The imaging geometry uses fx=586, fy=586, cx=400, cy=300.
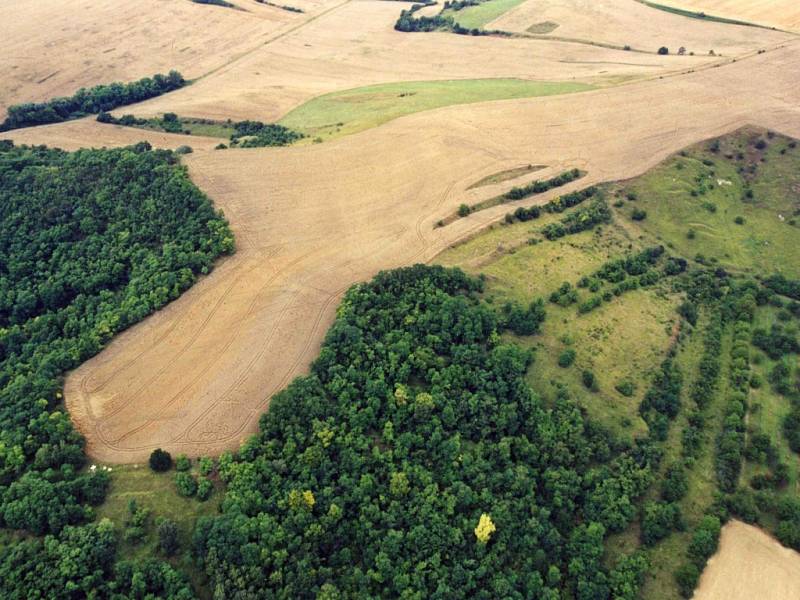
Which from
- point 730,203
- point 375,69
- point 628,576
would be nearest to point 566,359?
point 628,576

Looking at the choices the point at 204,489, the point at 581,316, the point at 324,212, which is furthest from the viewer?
the point at 324,212

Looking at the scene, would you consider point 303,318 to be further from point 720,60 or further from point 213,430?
point 720,60

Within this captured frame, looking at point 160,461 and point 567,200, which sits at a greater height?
point 567,200

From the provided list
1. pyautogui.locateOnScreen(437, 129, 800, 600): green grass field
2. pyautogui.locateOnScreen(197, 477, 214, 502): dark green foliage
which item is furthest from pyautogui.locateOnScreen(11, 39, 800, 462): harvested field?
pyautogui.locateOnScreen(437, 129, 800, 600): green grass field

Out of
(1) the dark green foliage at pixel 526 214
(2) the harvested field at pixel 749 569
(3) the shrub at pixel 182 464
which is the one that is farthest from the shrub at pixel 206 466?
(1) the dark green foliage at pixel 526 214

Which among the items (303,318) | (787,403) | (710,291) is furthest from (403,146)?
(787,403)

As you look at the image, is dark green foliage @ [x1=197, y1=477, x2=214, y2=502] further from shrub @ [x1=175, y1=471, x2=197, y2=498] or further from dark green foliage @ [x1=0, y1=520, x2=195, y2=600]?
dark green foliage @ [x1=0, y1=520, x2=195, y2=600]

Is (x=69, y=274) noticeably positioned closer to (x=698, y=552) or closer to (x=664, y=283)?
(x=698, y=552)
